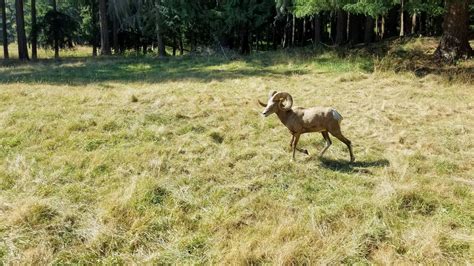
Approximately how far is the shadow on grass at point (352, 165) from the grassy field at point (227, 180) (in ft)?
0.11

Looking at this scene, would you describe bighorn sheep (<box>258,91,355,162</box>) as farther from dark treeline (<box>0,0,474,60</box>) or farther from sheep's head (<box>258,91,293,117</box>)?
dark treeline (<box>0,0,474,60</box>)

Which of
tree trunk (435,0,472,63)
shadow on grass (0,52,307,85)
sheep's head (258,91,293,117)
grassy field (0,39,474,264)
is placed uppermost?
tree trunk (435,0,472,63)

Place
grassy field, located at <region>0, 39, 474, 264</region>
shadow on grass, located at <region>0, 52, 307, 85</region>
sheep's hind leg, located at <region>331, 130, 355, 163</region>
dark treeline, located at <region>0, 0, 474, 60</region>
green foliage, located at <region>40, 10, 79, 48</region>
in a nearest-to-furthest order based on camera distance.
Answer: grassy field, located at <region>0, 39, 474, 264</region> → sheep's hind leg, located at <region>331, 130, 355, 163</region> → dark treeline, located at <region>0, 0, 474, 60</region> → shadow on grass, located at <region>0, 52, 307, 85</region> → green foliage, located at <region>40, 10, 79, 48</region>

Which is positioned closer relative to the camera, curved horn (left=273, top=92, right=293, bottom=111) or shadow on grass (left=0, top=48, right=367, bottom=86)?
curved horn (left=273, top=92, right=293, bottom=111)

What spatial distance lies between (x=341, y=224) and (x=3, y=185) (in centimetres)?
491

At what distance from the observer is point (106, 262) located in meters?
4.64

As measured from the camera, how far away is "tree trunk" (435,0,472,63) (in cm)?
1441

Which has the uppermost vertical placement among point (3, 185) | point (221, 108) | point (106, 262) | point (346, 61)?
point (346, 61)

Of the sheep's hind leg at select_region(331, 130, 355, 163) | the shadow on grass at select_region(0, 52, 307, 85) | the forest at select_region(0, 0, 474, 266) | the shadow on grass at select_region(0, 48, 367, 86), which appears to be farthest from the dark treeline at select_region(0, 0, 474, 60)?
the sheep's hind leg at select_region(331, 130, 355, 163)

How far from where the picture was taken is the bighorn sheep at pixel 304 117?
696 cm

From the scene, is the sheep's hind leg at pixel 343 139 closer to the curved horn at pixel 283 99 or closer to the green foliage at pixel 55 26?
the curved horn at pixel 283 99

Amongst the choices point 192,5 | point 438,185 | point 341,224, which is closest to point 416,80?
point 438,185

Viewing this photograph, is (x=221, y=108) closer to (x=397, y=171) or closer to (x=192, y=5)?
(x=397, y=171)

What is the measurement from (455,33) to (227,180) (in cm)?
1205
